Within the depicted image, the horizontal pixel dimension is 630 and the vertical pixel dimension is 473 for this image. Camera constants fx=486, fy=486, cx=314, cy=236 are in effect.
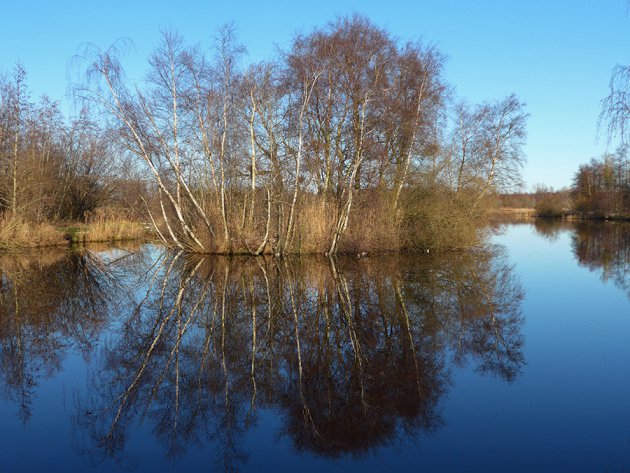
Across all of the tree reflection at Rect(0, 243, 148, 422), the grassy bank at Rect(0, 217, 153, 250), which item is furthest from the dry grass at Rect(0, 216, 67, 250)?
the tree reflection at Rect(0, 243, 148, 422)

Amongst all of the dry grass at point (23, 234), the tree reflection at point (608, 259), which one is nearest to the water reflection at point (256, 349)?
the tree reflection at point (608, 259)

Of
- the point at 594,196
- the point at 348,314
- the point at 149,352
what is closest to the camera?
the point at 149,352

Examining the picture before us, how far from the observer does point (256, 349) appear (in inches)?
318

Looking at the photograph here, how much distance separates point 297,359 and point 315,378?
0.84 meters

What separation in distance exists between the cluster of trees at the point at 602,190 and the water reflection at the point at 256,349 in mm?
51382

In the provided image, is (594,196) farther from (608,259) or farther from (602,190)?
(608,259)

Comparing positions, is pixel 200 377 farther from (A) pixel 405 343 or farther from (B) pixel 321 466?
(A) pixel 405 343

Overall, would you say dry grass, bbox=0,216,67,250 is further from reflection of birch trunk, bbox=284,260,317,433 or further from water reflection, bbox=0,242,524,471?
reflection of birch trunk, bbox=284,260,317,433

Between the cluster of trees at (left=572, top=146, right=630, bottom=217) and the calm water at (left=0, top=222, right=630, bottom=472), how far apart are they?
52163 mm

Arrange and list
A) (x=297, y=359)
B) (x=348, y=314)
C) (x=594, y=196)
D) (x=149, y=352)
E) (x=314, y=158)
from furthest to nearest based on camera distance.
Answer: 1. (x=594, y=196)
2. (x=314, y=158)
3. (x=348, y=314)
4. (x=149, y=352)
5. (x=297, y=359)

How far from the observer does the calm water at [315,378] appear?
4.93 m

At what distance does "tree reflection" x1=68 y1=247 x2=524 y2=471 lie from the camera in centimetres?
543

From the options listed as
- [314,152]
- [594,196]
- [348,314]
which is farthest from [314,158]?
[594,196]

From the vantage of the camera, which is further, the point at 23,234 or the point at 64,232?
the point at 64,232
